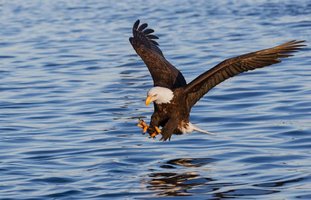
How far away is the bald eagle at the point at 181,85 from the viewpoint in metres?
8.91

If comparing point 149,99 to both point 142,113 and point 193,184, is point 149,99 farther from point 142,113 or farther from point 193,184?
point 142,113

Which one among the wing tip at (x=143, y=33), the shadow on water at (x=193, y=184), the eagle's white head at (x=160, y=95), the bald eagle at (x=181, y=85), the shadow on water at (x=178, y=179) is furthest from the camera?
the wing tip at (x=143, y=33)

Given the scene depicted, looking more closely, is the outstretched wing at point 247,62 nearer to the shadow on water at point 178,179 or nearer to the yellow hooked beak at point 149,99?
the yellow hooked beak at point 149,99

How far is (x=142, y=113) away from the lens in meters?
12.6

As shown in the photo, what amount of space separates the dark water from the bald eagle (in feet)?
1.52

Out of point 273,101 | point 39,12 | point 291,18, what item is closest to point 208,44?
point 291,18

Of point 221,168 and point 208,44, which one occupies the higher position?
point 208,44

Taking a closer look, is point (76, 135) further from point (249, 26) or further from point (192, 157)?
point (249, 26)

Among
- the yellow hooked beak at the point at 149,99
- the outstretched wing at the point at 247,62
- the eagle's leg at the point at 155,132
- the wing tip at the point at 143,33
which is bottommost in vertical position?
the eagle's leg at the point at 155,132

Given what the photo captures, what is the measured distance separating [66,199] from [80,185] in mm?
485

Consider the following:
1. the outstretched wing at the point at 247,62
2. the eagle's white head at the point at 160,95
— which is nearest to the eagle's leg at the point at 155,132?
the eagle's white head at the point at 160,95

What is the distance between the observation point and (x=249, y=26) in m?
20.3

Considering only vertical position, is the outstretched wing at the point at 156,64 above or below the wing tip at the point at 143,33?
below

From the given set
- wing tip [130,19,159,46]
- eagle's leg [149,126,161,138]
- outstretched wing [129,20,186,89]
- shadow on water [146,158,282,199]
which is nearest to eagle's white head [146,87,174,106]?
eagle's leg [149,126,161,138]
